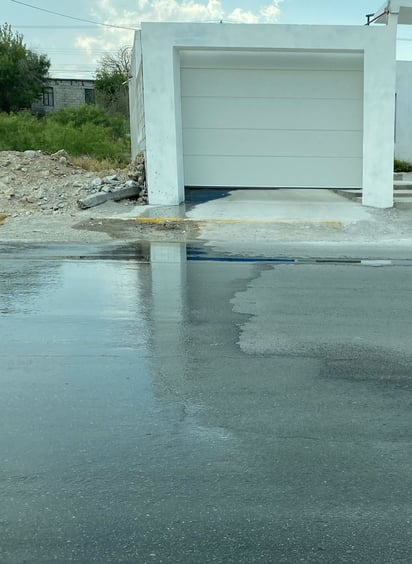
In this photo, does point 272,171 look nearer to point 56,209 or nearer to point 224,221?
point 224,221

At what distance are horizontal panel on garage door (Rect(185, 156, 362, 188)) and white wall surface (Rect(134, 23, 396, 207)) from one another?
2.07 metres

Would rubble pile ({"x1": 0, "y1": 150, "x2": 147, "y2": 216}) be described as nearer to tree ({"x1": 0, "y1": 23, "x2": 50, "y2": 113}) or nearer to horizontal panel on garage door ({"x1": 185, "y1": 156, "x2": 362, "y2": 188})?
horizontal panel on garage door ({"x1": 185, "y1": 156, "x2": 362, "y2": 188})

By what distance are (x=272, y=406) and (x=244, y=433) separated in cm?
48

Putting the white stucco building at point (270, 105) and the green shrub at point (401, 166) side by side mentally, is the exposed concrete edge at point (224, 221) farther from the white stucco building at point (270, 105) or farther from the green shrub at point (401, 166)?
the green shrub at point (401, 166)

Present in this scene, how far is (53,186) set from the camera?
19.5 metres

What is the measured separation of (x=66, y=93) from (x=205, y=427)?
62.0 meters

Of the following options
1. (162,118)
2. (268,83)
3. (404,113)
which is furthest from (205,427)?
(404,113)

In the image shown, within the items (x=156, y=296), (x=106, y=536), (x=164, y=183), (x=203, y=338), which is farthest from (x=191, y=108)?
(x=106, y=536)

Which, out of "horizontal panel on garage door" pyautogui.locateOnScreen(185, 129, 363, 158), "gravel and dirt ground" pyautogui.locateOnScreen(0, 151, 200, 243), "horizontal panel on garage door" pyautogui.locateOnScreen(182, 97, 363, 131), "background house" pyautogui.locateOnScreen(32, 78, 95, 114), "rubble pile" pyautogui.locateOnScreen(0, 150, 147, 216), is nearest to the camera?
"gravel and dirt ground" pyautogui.locateOnScreen(0, 151, 200, 243)

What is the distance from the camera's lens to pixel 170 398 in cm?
Answer: 466

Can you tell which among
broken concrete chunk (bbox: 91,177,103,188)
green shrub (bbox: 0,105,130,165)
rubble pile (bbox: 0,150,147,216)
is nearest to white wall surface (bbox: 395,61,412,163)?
green shrub (bbox: 0,105,130,165)

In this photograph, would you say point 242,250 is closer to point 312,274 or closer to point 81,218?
point 312,274

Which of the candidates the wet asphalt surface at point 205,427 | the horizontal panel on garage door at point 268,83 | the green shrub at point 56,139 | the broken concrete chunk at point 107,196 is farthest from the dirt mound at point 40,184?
the wet asphalt surface at point 205,427

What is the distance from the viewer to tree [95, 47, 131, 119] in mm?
58156
